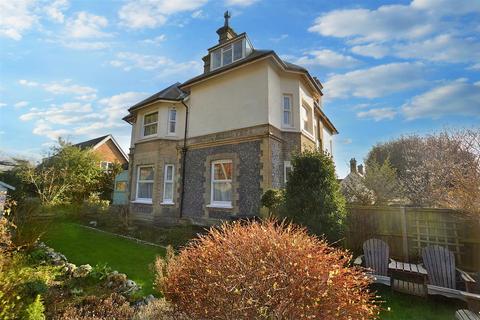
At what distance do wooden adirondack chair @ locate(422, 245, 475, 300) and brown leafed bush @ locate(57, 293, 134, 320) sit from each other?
20.0 ft

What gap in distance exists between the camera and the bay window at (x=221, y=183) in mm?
12508

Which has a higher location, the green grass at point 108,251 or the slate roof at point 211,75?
the slate roof at point 211,75

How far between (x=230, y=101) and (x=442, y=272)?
10507 millimetres

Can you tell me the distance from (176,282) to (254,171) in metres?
7.94

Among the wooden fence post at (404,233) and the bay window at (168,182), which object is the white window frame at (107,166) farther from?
the wooden fence post at (404,233)

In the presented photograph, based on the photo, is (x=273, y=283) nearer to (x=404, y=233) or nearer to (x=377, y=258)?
(x=377, y=258)

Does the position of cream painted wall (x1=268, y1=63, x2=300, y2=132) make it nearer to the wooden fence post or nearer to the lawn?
the wooden fence post

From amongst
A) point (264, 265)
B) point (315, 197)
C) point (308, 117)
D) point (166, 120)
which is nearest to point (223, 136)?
point (166, 120)

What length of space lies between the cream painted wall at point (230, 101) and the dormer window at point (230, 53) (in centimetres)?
126

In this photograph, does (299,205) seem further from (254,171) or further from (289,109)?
(289,109)

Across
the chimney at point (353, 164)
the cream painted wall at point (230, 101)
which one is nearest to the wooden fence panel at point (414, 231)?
the cream painted wall at point (230, 101)

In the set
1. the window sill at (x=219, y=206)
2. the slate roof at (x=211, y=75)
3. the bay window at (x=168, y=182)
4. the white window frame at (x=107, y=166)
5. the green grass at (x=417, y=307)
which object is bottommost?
the green grass at (x=417, y=307)

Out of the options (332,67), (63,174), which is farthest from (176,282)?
(63,174)

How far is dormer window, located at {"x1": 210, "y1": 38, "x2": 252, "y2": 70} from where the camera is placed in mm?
13742
